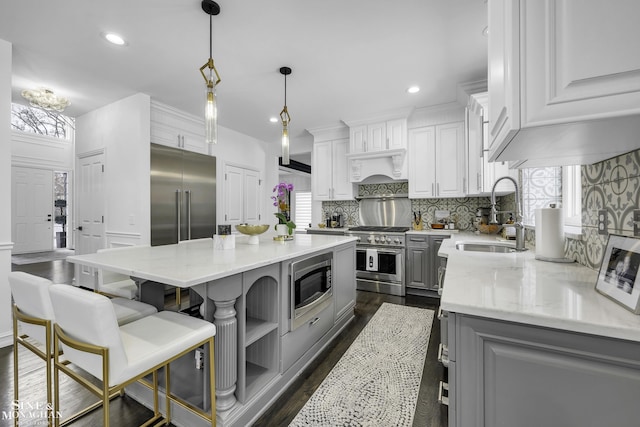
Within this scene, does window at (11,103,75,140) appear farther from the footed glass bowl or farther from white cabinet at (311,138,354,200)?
the footed glass bowl

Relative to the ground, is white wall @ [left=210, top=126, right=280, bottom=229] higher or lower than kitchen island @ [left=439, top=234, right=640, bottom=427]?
higher

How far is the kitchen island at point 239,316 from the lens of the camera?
1335 mm

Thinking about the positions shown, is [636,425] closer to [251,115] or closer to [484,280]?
[484,280]

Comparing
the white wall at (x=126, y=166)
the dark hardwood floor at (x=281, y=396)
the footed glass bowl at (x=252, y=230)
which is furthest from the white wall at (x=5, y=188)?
the footed glass bowl at (x=252, y=230)

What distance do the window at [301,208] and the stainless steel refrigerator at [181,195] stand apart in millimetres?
4974

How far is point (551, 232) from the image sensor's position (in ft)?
4.92

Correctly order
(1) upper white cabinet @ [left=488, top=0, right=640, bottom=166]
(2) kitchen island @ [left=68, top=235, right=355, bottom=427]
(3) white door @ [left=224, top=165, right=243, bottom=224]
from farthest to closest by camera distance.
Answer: (3) white door @ [left=224, top=165, right=243, bottom=224]
(2) kitchen island @ [left=68, top=235, right=355, bottom=427]
(1) upper white cabinet @ [left=488, top=0, right=640, bottom=166]

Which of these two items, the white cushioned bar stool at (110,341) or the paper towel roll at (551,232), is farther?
the paper towel roll at (551,232)

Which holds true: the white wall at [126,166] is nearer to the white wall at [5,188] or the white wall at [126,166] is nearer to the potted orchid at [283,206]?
the white wall at [5,188]

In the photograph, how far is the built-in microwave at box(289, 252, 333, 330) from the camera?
1.86 meters

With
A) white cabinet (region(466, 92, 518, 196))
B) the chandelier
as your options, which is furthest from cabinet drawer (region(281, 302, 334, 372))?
the chandelier

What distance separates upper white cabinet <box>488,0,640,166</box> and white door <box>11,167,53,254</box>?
9.56 meters

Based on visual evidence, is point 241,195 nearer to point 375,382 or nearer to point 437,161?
point 437,161

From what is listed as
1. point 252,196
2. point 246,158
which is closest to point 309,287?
point 252,196
